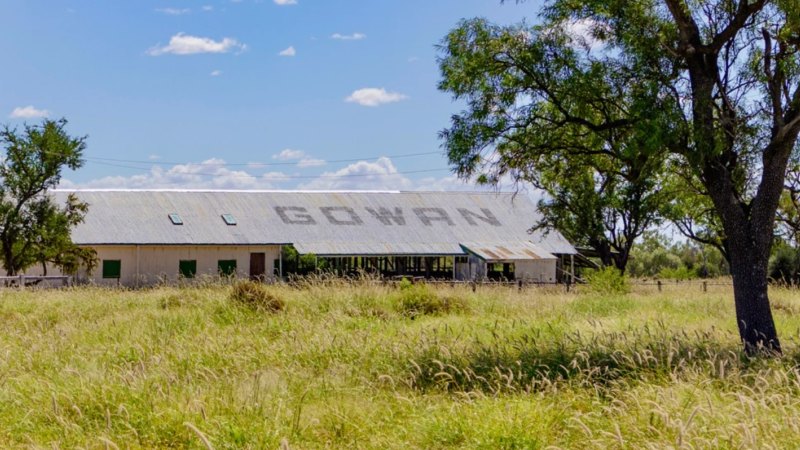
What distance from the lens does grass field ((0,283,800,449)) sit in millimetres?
6930

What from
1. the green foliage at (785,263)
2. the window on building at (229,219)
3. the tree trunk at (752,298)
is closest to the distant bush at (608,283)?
the tree trunk at (752,298)

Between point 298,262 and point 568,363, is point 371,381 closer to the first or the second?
point 568,363

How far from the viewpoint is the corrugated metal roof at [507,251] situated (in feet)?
151

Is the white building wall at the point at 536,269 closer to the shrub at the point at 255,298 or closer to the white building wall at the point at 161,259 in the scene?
the white building wall at the point at 161,259

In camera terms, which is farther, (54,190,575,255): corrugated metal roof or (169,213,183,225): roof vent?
(169,213,183,225): roof vent

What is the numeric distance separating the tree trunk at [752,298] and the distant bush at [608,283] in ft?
43.2

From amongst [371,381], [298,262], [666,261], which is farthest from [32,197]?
[666,261]

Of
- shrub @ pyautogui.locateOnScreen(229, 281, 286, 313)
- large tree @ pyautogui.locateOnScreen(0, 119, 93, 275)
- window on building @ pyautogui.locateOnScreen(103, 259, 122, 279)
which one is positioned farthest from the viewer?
window on building @ pyautogui.locateOnScreen(103, 259, 122, 279)

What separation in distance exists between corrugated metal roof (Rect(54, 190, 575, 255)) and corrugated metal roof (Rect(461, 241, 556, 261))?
562 millimetres

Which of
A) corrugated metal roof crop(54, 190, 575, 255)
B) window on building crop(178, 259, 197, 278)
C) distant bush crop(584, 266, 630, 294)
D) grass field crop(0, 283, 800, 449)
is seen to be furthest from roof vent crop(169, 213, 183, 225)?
grass field crop(0, 283, 800, 449)

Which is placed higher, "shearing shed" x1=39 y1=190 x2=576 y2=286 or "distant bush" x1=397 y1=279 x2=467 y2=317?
"shearing shed" x1=39 y1=190 x2=576 y2=286

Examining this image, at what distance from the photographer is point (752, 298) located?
12742 millimetres

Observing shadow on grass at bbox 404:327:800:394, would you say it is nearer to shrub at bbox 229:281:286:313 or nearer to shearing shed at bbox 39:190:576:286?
shrub at bbox 229:281:286:313

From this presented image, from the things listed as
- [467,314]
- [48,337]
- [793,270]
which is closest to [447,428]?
[48,337]
